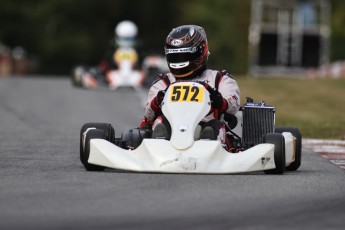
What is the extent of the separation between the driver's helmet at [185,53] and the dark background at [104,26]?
57.4m

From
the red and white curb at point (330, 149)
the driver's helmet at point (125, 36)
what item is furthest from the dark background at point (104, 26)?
the red and white curb at point (330, 149)

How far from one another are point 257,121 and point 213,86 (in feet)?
1.65

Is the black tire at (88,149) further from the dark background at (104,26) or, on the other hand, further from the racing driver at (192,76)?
the dark background at (104,26)

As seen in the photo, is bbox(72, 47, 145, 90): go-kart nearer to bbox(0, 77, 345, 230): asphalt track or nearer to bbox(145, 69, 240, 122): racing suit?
bbox(0, 77, 345, 230): asphalt track

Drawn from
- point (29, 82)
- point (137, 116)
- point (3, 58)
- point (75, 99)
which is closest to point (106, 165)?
point (137, 116)

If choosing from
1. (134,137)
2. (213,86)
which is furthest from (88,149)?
(213,86)

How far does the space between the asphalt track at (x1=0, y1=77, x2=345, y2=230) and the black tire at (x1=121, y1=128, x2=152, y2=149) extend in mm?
440

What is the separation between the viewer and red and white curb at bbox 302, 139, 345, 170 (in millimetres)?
10852

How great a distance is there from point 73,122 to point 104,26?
191 feet

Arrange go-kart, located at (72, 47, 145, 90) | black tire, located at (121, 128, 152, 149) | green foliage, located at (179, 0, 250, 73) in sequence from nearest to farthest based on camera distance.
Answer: black tire, located at (121, 128, 152, 149)
go-kart, located at (72, 47, 145, 90)
green foliage, located at (179, 0, 250, 73)

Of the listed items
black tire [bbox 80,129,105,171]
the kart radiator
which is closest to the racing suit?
the kart radiator

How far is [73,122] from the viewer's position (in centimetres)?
1603

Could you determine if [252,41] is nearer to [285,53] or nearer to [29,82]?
[285,53]

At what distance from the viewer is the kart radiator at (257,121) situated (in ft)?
32.8
